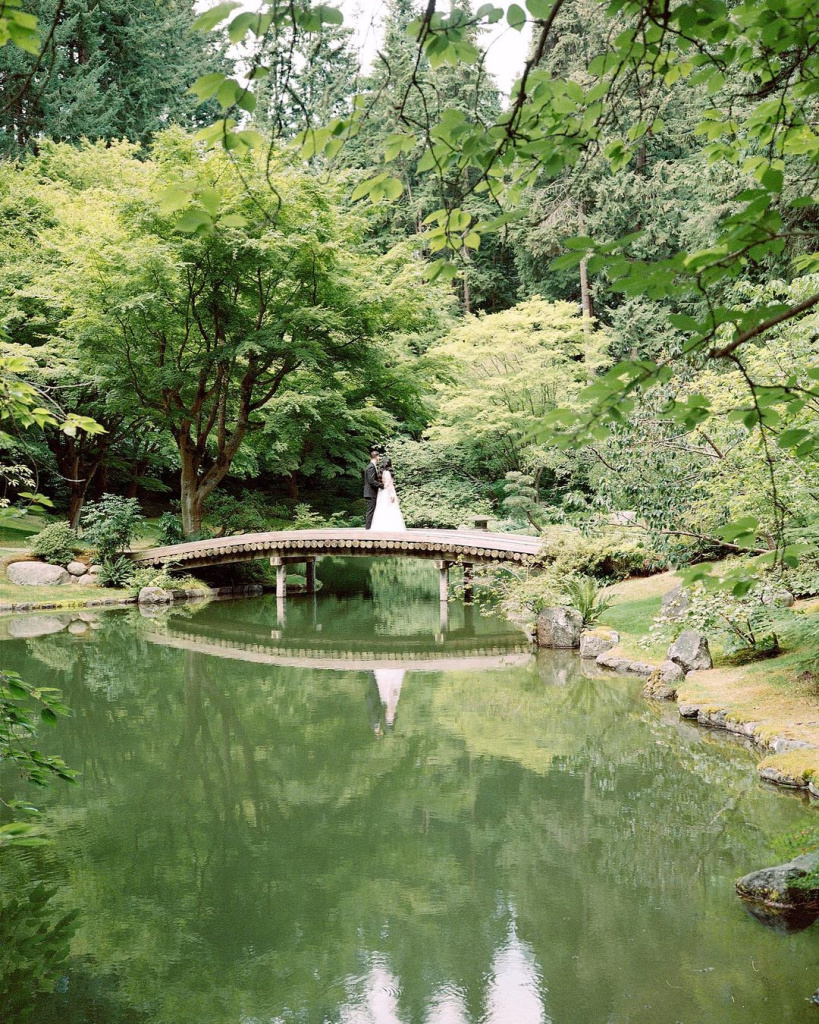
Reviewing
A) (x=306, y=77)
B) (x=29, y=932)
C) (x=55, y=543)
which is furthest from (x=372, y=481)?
(x=306, y=77)

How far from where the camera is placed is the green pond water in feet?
12.2

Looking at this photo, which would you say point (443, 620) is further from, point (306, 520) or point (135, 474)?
point (135, 474)

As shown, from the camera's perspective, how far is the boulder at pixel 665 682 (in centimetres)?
860

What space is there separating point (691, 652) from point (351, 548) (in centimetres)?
757

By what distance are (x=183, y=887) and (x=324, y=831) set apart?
1109mm

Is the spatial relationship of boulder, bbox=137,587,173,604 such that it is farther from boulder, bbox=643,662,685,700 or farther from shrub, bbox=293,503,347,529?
boulder, bbox=643,662,685,700

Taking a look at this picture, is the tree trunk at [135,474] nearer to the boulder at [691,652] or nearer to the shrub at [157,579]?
the shrub at [157,579]

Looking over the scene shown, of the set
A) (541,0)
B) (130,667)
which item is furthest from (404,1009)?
(130,667)

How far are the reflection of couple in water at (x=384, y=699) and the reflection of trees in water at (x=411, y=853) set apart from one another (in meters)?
0.17

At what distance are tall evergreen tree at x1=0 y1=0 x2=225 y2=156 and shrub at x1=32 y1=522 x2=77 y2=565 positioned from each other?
12.3 metres

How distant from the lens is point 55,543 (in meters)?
16.3

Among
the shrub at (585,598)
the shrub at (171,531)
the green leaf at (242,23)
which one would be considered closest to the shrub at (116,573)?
the shrub at (171,531)

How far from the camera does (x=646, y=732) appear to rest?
766 centimetres

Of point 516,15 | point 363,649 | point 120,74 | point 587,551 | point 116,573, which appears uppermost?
point 120,74
